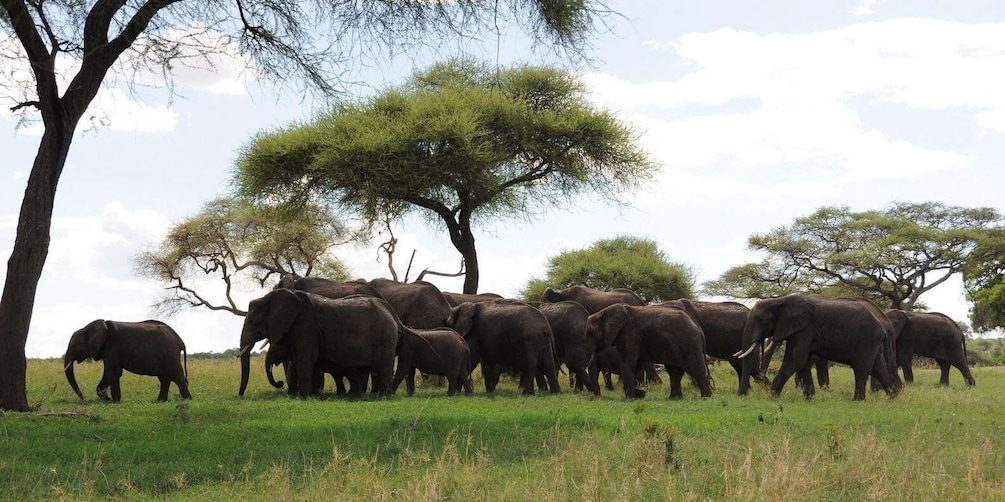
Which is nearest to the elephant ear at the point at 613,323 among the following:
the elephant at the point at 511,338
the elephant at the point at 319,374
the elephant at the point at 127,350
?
the elephant at the point at 511,338

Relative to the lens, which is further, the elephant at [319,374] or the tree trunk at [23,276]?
the elephant at [319,374]

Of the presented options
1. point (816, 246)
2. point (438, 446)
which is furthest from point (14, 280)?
point (816, 246)

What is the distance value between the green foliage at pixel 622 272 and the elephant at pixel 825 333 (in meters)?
31.0

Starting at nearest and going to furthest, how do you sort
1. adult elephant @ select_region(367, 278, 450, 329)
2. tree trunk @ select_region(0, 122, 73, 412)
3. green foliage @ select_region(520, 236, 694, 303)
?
tree trunk @ select_region(0, 122, 73, 412) < adult elephant @ select_region(367, 278, 450, 329) < green foliage @ select_region(520, 236, 694, 303)

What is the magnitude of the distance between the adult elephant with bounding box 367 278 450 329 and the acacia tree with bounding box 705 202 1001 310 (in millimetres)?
36892

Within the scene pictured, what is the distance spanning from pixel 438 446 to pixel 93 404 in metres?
9.18

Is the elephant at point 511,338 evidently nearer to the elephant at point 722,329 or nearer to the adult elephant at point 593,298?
the elephant at point 722,329

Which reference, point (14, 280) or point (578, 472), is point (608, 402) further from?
point (14, 280)

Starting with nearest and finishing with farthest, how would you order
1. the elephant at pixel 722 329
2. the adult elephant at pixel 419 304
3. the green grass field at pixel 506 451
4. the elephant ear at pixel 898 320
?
1. the green grass field at pixel 506 451
2. the elephant at pixel 722 329
3. the adult elephant at pixel 419 304
4. the elephant ear at pixel 898 320

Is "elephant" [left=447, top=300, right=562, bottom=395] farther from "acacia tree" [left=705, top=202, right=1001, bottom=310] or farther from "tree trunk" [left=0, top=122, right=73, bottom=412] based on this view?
"acacia tree" [left=705, top=202, right=1001, bottom=310]

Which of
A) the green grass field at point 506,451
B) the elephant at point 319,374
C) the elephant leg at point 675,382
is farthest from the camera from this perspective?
the elephant at point 319,374

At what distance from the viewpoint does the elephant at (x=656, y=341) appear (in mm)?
18375

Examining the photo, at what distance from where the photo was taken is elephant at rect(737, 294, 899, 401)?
18.5 m

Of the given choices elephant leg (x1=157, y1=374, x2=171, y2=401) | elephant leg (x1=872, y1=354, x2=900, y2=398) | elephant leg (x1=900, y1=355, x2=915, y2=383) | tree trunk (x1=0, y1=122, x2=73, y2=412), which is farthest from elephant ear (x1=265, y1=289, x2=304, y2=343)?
elephant leg (x1=900, y1=355, x2=915, y2=383)
